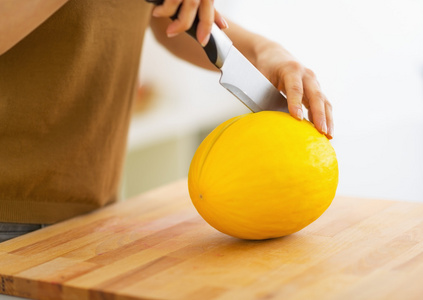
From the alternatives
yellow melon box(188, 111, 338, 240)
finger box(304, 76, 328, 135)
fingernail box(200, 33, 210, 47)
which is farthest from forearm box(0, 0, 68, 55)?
finger box(304, 76, 328, 135)

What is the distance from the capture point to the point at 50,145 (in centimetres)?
115

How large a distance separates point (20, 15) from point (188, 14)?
0.28m

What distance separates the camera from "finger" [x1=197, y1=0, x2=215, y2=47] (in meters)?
0.90

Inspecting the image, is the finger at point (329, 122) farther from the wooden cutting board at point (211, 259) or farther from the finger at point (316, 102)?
the wooden cutting board at point (211, 259)

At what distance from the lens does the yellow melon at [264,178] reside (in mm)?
893

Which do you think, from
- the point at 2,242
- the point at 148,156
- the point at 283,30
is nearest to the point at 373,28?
the point at 283,30

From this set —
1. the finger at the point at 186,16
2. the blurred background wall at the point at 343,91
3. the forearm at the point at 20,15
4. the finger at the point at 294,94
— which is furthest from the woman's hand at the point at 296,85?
the blurred background wall at the point at 343,91

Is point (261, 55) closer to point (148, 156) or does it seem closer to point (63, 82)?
point (63, 82)

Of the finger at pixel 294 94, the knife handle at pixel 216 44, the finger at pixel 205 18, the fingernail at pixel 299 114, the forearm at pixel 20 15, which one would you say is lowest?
the fingernail at pixel 299 114

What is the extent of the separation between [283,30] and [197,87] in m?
0.72

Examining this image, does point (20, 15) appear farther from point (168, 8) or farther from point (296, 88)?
point (296, 88)

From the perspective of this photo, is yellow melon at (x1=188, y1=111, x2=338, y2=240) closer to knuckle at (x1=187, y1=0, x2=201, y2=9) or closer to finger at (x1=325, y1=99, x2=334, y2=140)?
finger at (x1=325, y1=99, x2=334, y2=140)

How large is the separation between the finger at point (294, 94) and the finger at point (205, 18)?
0.72ft

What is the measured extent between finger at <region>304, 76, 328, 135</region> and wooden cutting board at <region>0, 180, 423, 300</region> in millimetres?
200
